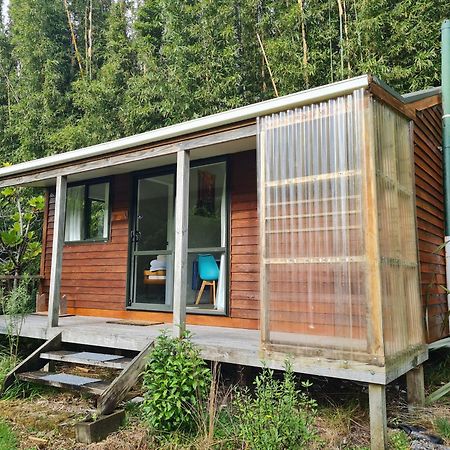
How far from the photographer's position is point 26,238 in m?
9.49

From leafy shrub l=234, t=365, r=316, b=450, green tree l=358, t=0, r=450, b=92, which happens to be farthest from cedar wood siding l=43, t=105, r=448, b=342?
green tree l=358, t=0, r=450, b=92

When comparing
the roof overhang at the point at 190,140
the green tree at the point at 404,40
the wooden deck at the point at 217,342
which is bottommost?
the wooden deck at the point at 217,342

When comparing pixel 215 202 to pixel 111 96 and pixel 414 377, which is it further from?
pixel 111 96

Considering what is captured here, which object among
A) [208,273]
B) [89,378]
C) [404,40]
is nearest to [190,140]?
[208,273]

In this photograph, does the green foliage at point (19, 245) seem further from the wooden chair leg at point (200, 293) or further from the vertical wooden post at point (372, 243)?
the vertical wooden post at point (372, 243)

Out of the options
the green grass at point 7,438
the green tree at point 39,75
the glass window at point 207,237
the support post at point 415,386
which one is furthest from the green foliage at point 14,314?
the green tree at point 39,75

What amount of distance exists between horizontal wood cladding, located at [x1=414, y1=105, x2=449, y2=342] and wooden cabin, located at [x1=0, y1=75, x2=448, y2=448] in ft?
0.09

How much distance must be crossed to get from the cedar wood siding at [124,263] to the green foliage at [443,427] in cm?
198

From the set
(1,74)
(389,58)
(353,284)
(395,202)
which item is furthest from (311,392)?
(1,74)

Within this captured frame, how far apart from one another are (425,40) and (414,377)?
19.7 feet

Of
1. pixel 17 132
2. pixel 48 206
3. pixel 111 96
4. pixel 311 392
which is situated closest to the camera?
pixel 311 392

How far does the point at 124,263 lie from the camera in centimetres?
604

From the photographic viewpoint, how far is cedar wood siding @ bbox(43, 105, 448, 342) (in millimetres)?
4273

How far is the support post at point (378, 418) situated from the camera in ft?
9.32
